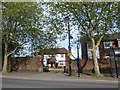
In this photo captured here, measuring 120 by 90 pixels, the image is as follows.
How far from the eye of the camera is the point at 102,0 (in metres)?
23.5

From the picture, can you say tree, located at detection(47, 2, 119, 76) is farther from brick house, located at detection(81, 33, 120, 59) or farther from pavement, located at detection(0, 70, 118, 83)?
brick house, located at detection(81, 33, 120, 59)

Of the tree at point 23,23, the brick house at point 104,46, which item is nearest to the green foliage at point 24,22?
the tree at point 23,23

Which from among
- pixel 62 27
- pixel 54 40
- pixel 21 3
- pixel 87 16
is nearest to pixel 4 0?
pixel 21 3

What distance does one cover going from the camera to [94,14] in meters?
23.7

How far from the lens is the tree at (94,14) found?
2369cm

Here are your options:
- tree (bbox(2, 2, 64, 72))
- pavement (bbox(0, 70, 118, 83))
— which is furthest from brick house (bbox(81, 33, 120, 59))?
pavement (bbox(0, 70, 118, 83))

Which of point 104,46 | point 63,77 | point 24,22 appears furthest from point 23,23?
point 104,46

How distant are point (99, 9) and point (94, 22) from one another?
1523 millimetres

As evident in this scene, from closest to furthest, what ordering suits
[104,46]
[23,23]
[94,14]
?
[94,14]
[23,23]
[104,46]

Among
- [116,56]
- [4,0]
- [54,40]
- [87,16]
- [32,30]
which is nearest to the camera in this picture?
[116,56]

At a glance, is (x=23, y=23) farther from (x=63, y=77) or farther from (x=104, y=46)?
(x=104, y=46)

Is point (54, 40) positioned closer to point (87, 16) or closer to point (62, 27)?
point (62, 27)

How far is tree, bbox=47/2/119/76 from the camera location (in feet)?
77.7

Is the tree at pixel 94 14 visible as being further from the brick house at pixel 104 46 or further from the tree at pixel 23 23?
the brick house at pixel 104 46
